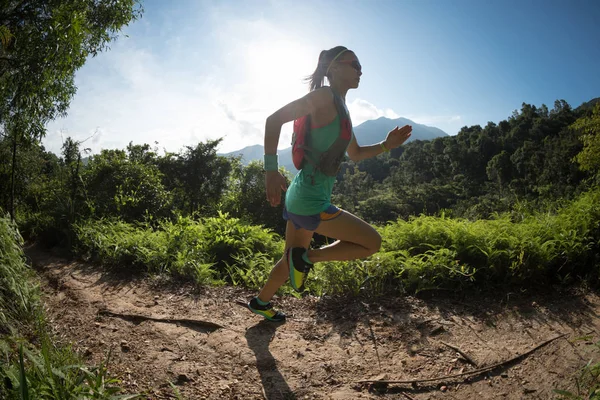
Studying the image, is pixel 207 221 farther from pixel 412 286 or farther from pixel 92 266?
pixel 412 286

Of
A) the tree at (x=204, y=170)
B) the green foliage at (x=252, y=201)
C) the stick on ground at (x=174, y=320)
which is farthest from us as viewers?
the tree at (x=204, y=170)

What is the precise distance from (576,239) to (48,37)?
7174 mm

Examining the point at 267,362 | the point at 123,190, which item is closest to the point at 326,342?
the point at 267,362

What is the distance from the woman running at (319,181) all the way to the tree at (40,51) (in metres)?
4.38

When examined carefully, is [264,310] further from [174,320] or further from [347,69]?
[347,69]

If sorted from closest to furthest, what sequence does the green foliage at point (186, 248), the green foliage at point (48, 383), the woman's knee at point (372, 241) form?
the green foliage at point (48, 383) < the woman's knee at point (372, 241) < the green foliage at point (186, 248)

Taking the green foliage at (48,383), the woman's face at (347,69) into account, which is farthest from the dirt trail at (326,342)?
the woman's face at (347,69)

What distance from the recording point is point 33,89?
16.6 feet

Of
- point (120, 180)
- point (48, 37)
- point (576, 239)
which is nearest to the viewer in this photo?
point (576, 239)

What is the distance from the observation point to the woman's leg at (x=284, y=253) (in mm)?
2355

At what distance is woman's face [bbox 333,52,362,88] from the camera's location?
226cm

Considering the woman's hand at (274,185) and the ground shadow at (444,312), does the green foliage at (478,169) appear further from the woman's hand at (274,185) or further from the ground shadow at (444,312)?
the woman's hand at (274,185)

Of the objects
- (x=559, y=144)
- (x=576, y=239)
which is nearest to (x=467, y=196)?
(x=559, y=144)

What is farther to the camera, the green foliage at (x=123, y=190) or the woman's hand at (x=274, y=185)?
the green foliage at (x=123, y=190)
